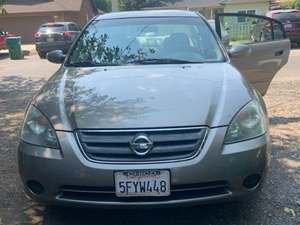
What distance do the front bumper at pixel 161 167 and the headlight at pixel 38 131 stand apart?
5 centimetres


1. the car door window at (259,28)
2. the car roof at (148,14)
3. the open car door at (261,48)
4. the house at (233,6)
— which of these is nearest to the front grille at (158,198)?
the car roof at (148,14)

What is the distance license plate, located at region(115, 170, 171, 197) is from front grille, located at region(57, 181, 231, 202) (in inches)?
2.1

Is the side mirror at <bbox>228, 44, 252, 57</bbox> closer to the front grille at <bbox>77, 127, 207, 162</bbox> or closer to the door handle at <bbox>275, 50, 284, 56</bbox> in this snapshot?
→ the door handle at <bbox>275, 50, 284, 56</bbox>

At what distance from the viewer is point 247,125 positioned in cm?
374

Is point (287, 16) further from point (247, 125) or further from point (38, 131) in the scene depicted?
point (38, 131)

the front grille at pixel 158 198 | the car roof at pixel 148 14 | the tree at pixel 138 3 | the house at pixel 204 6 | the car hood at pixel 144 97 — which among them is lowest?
the tree at pixel 138 3

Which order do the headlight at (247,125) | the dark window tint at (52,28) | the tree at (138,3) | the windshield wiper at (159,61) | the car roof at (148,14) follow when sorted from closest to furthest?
the headlight at (247,125) → the windshield wiper at (159,61) → the car roof at (148,14) → the dark window tint at (52,28) → the tree at (138,3)

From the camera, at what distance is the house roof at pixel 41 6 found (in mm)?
42781

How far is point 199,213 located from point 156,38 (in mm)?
1938

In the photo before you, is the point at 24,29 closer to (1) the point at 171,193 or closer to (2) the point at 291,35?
(2) the point at 291,35

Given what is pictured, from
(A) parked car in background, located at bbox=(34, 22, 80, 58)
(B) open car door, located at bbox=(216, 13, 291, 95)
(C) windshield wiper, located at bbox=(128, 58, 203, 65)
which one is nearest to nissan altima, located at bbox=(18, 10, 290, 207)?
(C) windshield wiper, located at bbox=(128, 58, 203, 65)

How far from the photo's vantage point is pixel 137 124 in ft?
11.8

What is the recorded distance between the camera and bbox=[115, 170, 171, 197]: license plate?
136 inches

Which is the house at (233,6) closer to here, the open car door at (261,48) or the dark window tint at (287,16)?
the dark window tint at (287,16)
